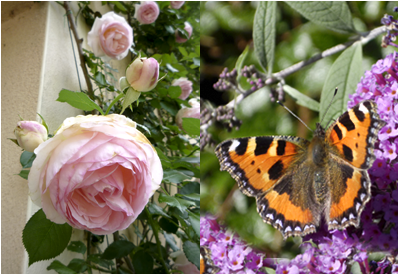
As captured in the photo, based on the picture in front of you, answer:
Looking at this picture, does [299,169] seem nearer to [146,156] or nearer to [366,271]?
[366,271]

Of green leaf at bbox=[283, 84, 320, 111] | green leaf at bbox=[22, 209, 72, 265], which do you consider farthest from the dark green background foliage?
green leaf at bbox=[283, 84, 320, 111]

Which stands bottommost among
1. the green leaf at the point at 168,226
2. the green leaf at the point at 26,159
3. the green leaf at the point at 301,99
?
the green leaf at the point at 168,226

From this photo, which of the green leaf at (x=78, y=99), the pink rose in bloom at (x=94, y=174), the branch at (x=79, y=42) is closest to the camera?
the pink rose in bloom at (x=94, y=174)

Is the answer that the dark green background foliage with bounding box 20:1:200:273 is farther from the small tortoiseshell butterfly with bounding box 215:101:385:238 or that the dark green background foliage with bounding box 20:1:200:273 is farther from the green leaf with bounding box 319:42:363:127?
the green leaf with bounding box 319:42:363:127

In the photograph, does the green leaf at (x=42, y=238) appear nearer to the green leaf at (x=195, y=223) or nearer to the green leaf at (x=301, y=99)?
the green leaf at (x=195, y=223)

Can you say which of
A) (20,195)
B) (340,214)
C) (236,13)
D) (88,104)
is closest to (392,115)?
(340,214)

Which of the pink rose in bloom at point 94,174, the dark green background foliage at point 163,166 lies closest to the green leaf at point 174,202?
the dark green background foliage at point 163,166

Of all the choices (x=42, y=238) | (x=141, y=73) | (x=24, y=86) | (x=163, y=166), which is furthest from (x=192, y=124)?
(x=24, y=86)
